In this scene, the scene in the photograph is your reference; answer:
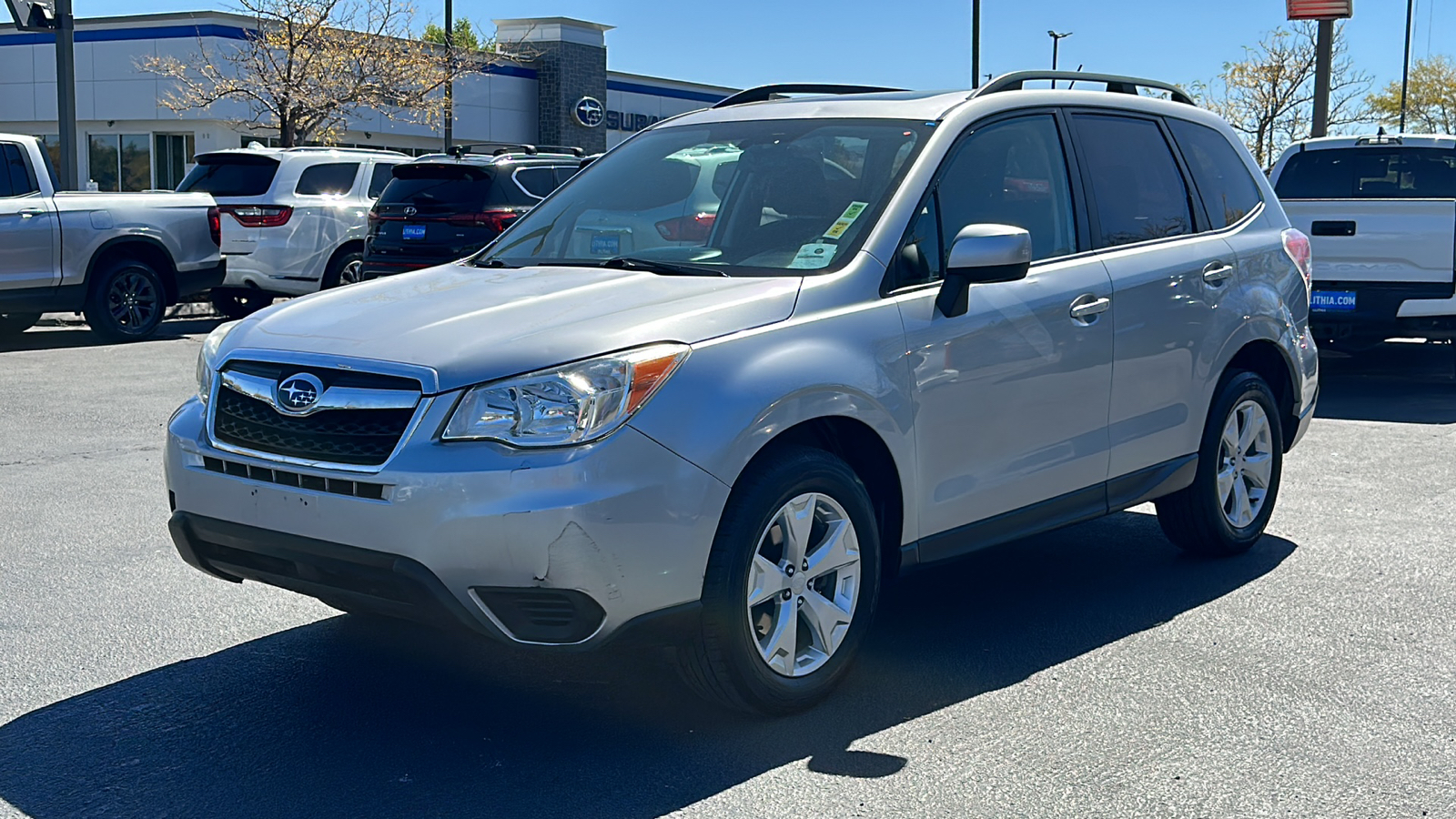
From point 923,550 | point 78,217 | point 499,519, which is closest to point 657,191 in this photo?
point 923,550

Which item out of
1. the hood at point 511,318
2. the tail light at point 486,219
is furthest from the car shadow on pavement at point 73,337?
the hood at point 511,318

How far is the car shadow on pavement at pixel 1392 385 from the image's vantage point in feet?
36.4

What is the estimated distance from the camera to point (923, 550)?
495 cm

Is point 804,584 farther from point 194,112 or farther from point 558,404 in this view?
point 194,112

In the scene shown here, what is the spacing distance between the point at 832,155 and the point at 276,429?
207cm

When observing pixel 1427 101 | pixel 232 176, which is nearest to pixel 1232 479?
pixel 232 176

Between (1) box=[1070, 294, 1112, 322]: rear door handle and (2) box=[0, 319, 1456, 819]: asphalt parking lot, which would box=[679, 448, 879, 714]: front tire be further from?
(1) box=[1070, 294, 1112, 322]: rear door handle

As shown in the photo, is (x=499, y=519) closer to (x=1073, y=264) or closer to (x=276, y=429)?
(x=276, y=429)

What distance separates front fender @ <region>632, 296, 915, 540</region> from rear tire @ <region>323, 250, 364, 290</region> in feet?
44.3

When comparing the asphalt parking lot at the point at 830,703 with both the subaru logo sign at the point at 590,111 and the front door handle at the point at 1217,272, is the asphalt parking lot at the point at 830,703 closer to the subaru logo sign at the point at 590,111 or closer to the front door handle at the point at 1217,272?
the front door handle at the point at 1217,272

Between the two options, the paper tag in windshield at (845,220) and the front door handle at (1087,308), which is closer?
the paper tag in windshield at (845,220)

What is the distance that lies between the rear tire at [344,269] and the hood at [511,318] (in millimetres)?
12866

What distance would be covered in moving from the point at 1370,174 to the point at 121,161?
118 feet

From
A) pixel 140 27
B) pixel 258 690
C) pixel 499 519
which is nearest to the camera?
pixel 499 519
